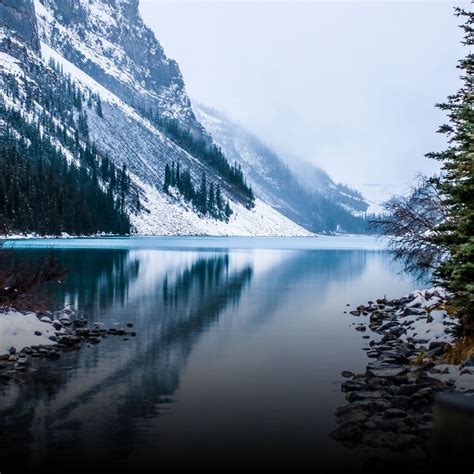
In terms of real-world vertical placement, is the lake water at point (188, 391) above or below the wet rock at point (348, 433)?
below

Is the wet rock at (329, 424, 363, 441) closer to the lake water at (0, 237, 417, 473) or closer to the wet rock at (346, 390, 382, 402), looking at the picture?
the lake water at (0, 237, 417, 473)

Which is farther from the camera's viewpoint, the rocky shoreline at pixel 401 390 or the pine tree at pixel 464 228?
the pine tree at pixel 464 228

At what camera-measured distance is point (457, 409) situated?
882cm

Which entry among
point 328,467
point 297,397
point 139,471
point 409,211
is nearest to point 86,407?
point 139,471

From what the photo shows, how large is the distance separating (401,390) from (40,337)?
554 inches

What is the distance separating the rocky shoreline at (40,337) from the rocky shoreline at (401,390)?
10140 millimetres

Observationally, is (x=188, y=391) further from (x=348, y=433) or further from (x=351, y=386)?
(x=348, y=433)

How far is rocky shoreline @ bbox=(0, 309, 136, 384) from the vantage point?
20064 mm

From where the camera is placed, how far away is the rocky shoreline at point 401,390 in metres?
12.8

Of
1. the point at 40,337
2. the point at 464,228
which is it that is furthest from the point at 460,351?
the point at 40,337

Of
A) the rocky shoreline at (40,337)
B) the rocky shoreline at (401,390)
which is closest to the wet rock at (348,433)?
the rocky shoreline at (401,390)

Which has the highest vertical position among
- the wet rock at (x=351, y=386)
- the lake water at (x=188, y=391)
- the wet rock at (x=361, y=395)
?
the wet rock at (x=361, y=395)

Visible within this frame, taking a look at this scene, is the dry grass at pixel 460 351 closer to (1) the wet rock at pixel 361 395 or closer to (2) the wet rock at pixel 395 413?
(1) the wet rock at pixel 361 395

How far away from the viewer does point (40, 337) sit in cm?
2386
